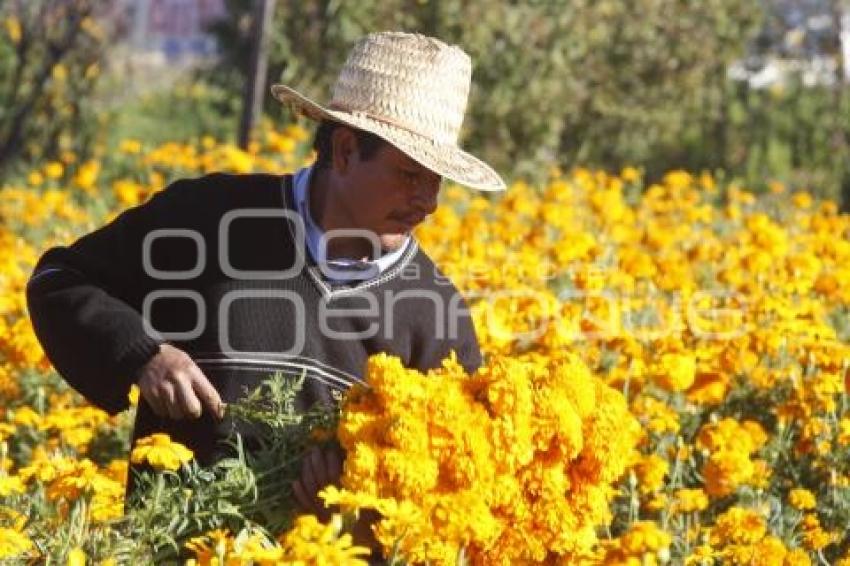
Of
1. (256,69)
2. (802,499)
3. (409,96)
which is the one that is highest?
(409,96)

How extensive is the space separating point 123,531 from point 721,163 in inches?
513

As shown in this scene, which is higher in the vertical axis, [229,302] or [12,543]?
[229,302]

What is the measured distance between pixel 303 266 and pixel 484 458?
768 millimetres

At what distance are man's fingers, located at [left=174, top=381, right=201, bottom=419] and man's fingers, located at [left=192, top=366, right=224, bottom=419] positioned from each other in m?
0.01

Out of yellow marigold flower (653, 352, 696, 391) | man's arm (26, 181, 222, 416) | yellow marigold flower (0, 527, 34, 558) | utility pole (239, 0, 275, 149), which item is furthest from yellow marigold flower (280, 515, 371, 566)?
utility pole (239, 0, 275, 149)

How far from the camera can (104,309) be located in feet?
9.61

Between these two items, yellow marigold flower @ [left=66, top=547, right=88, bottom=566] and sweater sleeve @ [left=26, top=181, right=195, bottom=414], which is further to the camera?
sweater sleeve @ [left=26, top=181, right=195, bottom=414]

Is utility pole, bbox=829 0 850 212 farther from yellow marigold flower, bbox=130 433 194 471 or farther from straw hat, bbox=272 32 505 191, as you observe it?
yellow marigold flower, bbox=130 433 194 471

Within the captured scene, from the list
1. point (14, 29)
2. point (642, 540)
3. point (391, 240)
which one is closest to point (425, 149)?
point (391, 240)

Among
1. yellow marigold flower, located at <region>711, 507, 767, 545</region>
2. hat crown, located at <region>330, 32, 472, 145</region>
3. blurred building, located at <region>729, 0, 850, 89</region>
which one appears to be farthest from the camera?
blurred building, located at <region>729, 0, 850, 89</region>

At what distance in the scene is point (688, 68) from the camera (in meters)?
13.6

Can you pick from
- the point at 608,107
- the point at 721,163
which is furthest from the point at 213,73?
the point at 721,163

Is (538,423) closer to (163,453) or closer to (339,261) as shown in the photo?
(163,453)

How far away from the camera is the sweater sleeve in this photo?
286cm
